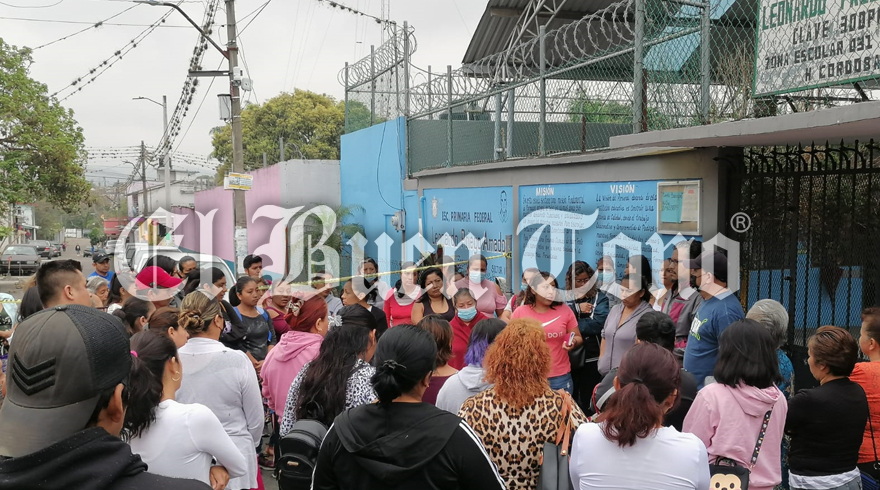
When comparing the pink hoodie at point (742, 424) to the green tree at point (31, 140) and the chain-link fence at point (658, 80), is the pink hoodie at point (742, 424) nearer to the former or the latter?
the chain-link fence at point (658, 80)

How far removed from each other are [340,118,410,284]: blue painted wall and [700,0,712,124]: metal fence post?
7824 millimetres

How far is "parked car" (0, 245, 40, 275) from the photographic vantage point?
113 feet

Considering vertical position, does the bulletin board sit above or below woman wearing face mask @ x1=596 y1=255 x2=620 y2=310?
above

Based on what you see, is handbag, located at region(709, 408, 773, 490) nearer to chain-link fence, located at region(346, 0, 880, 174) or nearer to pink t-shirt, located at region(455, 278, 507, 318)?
chain-link fence, located at region(346, 0, 880, 174)

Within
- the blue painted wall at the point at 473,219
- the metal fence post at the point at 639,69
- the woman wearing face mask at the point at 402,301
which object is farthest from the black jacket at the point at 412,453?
the blue painted wall at the point at 473,219

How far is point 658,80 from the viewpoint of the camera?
290 inches

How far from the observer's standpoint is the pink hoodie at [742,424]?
10.5 feet

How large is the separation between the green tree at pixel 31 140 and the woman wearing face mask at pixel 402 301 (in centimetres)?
1602

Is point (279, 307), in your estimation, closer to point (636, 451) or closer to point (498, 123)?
point (636, 451)

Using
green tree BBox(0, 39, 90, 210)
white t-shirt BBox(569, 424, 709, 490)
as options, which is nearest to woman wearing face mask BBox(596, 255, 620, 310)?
white t-shirt BBox(569, 424, 709, 490)

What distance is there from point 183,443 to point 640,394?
1.88 meters

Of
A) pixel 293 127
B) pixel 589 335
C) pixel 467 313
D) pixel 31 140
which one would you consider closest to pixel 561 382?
pixel 589 335

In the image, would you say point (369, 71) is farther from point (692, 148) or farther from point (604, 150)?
point (692, 148)

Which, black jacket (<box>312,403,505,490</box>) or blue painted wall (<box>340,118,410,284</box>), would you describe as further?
blue painted wall (<box>340,118,410,284</box>)
